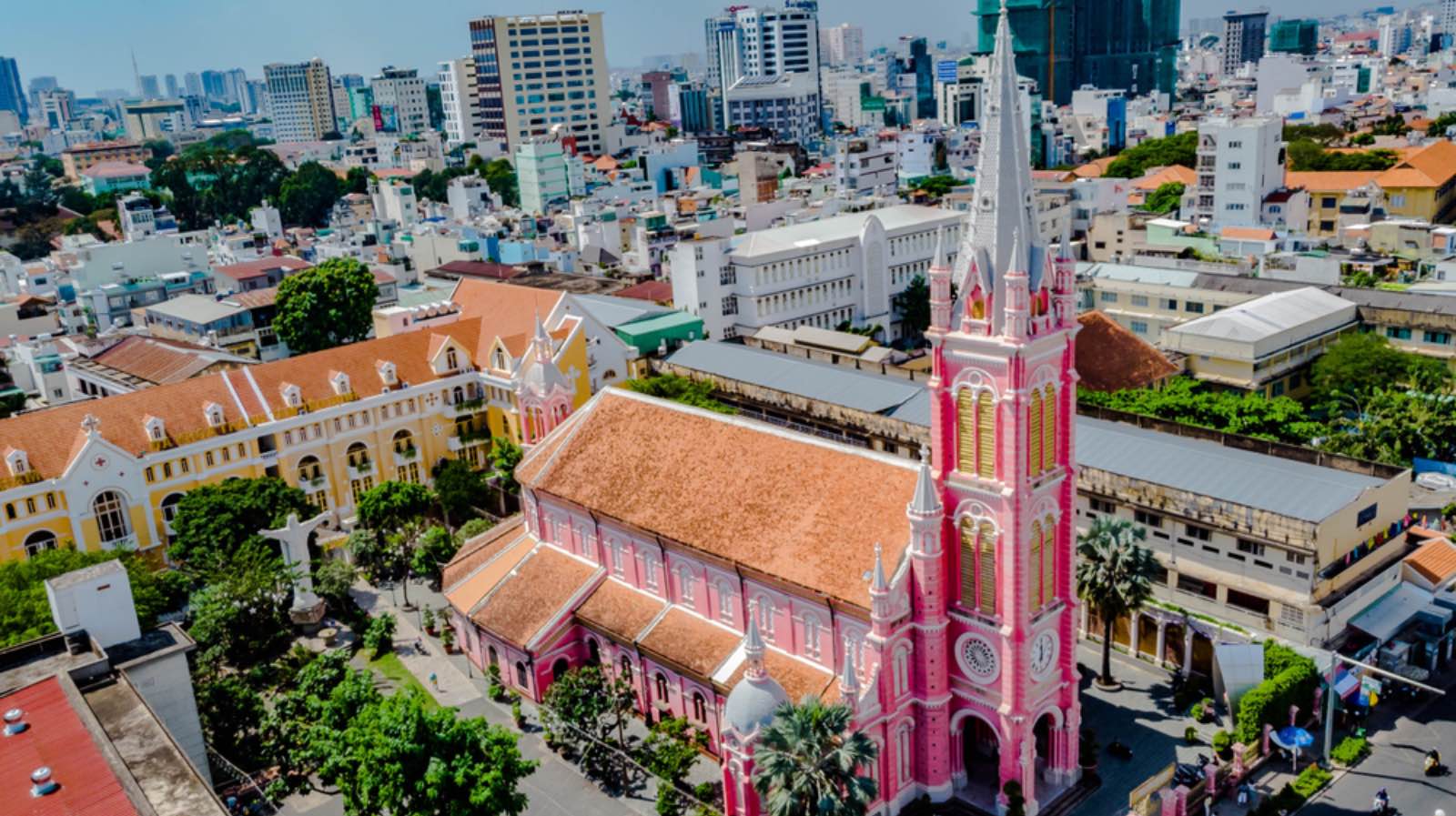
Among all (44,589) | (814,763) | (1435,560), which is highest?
(44,589)

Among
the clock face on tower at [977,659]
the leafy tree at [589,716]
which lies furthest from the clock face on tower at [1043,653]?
the leafy tree at [589,716]

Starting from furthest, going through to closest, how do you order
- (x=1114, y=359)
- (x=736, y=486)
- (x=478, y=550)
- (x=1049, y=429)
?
1. (x=1114, y=359)
2. (x=478, y=550)
3. (x=736, y=486)
4. (x=1049, y=429)

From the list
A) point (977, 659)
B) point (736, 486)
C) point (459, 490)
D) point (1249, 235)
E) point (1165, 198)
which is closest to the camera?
point (977, 659)

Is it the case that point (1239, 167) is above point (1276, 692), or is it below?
above

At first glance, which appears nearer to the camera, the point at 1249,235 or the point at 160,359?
the point at 160,359

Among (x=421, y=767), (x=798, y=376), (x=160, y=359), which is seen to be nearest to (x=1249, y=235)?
(x=798, y=376)

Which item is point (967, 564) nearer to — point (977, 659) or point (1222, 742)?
point (977, 659)

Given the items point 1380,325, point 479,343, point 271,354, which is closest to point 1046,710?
point 479,343

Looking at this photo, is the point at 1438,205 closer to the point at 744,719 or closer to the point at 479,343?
the point at 479,343
